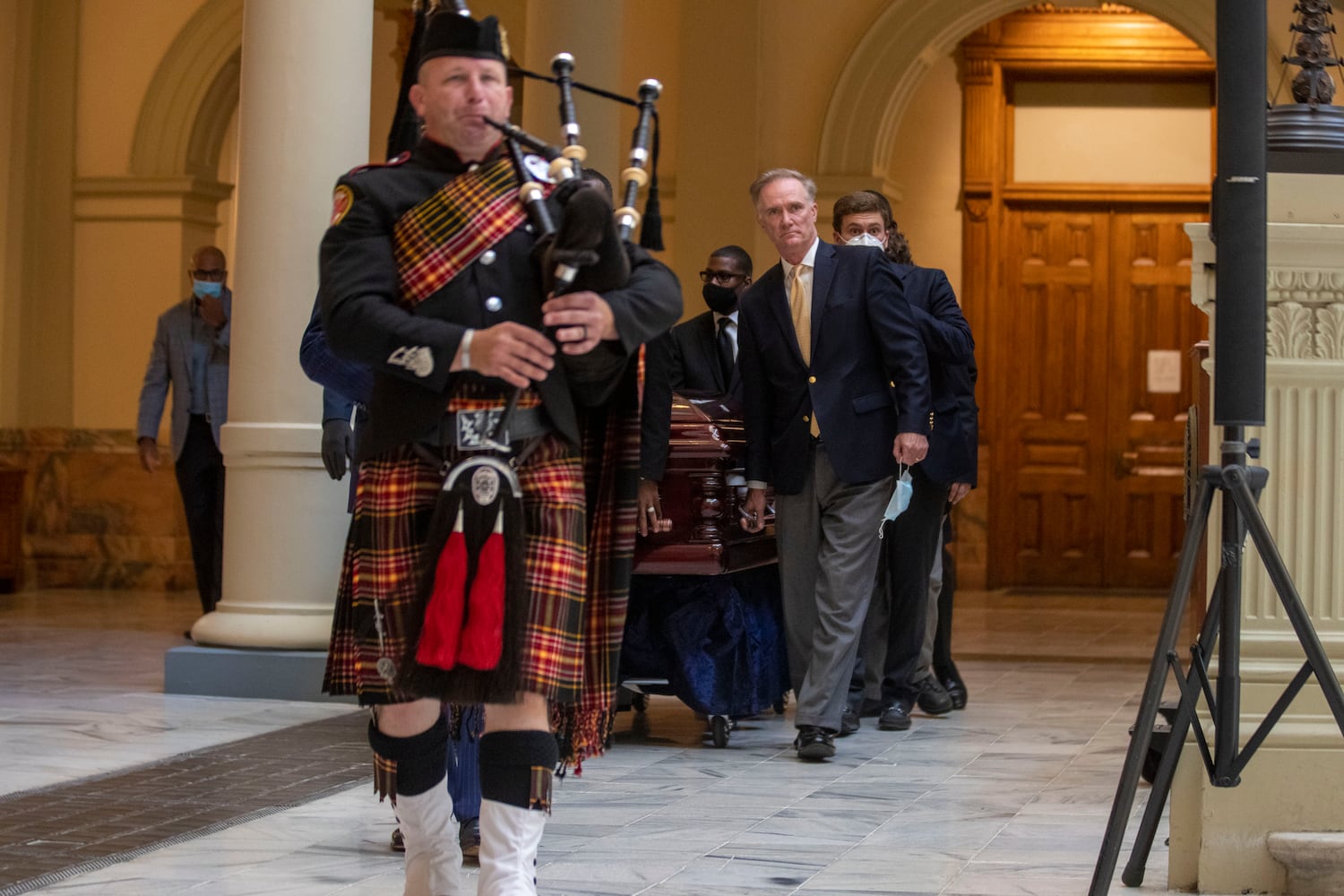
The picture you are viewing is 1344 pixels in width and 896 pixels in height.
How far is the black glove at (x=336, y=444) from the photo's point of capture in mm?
5379

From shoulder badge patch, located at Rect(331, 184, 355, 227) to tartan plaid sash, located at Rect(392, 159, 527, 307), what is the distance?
0.09 m

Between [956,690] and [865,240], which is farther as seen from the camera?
[956,690]

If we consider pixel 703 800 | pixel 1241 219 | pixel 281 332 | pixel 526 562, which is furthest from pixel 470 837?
pixel 281 332

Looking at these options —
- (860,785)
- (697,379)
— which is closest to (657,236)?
(860,785)

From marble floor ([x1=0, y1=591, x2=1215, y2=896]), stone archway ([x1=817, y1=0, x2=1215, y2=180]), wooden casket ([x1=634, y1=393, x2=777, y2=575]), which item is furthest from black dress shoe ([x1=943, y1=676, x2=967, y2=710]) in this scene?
stone archway ([x1=817, y1=0, x2=1215, y2=180])

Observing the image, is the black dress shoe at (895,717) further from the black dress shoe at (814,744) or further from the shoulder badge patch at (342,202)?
the shoulder badge patch at (342,202)

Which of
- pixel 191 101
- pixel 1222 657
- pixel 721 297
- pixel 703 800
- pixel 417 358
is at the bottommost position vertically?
pixel 703 800

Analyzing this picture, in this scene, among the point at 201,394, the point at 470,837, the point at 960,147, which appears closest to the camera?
the point at 470,837

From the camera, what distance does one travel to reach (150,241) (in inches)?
494

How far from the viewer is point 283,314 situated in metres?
6.94

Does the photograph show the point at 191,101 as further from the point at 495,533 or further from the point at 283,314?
the point at 495,533

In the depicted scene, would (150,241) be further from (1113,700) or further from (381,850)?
(381,850)

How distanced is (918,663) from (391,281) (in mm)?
3806

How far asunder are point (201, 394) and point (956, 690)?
3.80m
